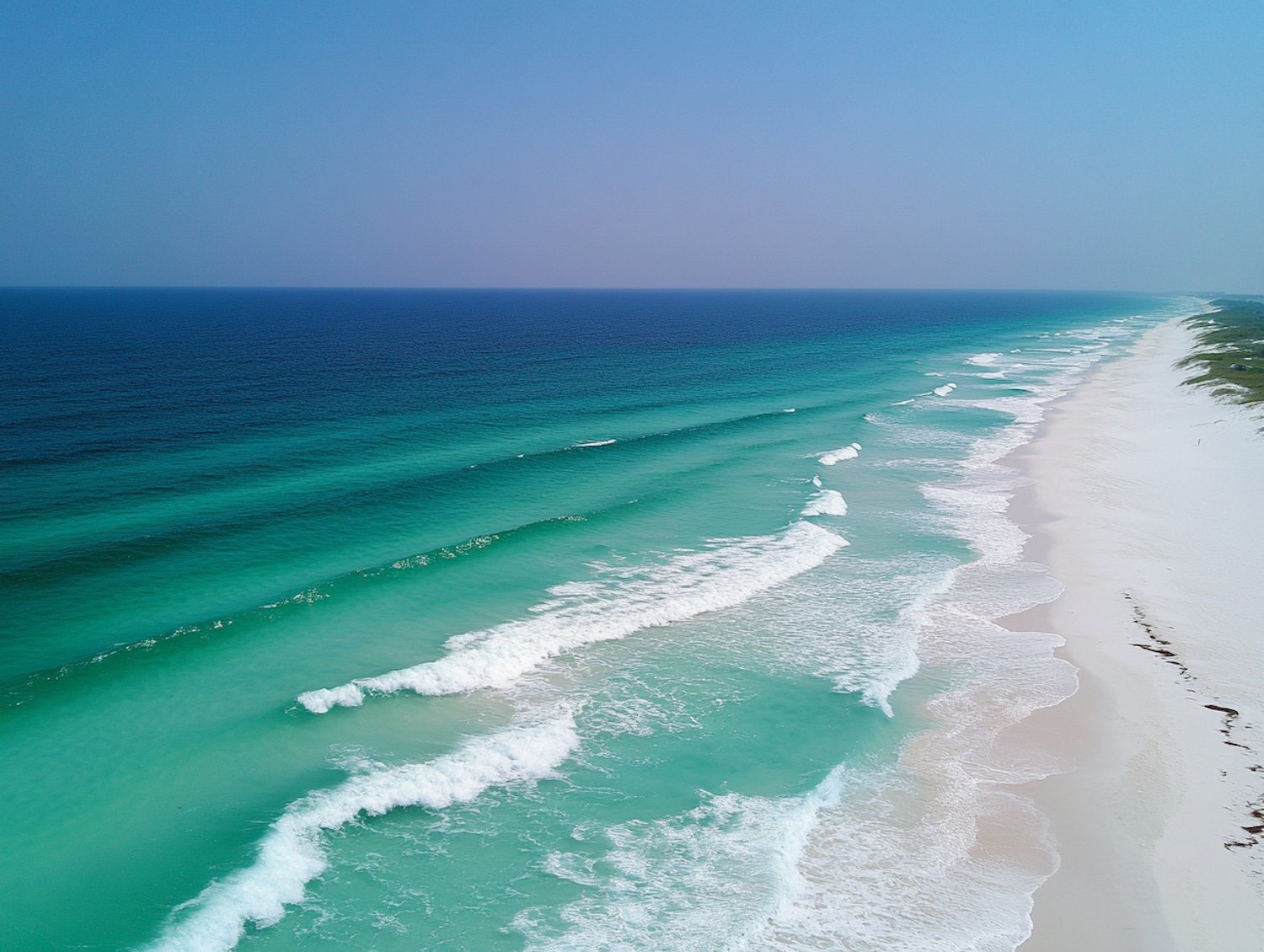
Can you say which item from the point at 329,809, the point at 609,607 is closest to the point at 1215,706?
the point at 609,607

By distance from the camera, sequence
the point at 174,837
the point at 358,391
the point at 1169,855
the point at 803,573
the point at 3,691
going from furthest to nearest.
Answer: the point at 358,391, the point at 803,573, the point at 3,691, the point at 174,837, the point at 1169,855

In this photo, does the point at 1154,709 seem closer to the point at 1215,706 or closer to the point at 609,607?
the point at 1215,706

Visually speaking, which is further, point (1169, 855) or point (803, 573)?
point (803, 573)

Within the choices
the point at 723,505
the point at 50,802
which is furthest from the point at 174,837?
the point at 723,505

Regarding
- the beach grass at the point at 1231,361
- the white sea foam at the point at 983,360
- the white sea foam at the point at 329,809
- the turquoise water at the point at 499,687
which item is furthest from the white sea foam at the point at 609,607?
the white sea foam at the point at 983,360

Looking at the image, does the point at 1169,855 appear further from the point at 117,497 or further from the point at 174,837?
the point at 117,497
